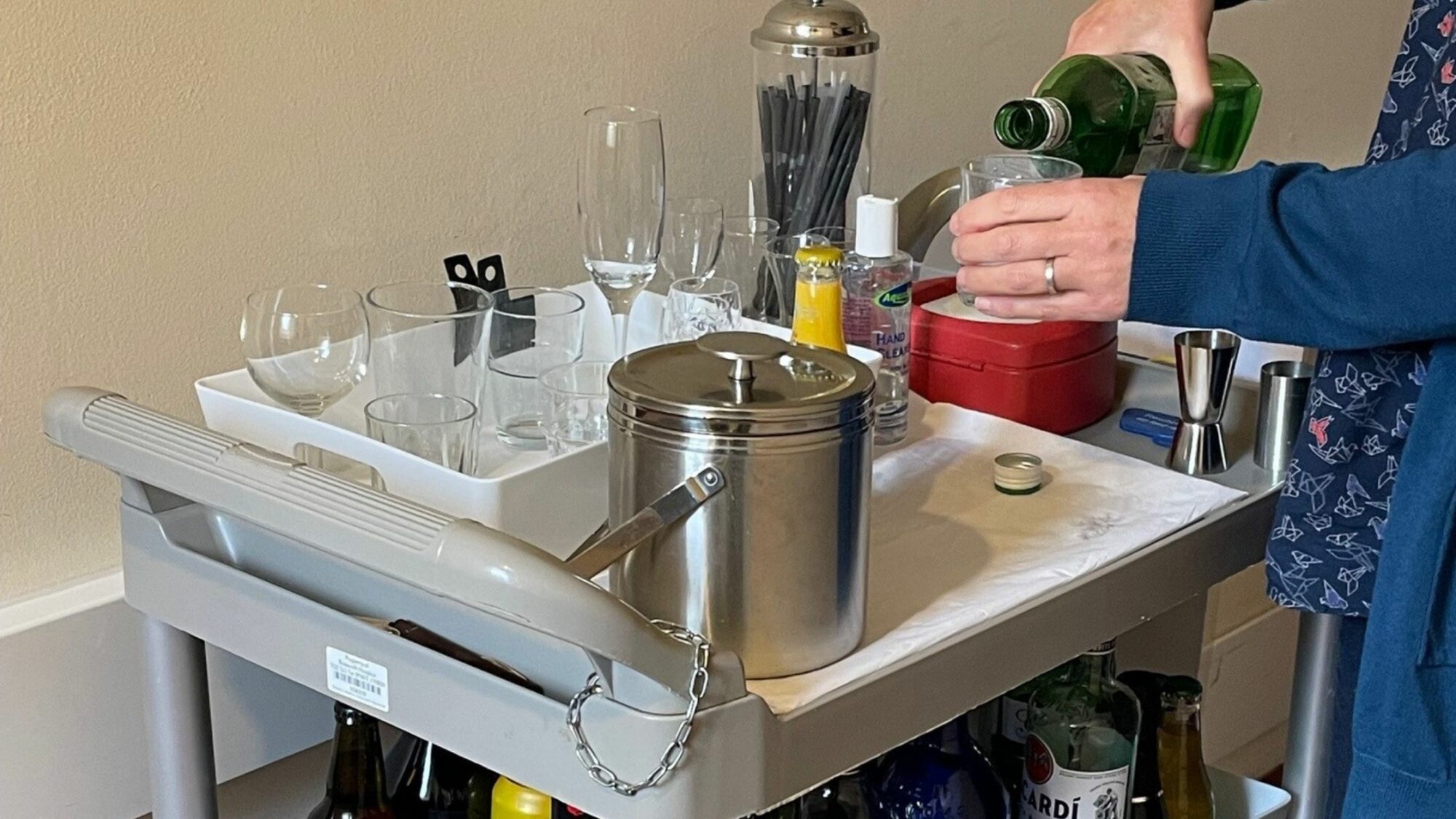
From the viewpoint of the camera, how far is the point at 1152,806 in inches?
47.9

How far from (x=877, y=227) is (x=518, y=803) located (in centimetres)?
46

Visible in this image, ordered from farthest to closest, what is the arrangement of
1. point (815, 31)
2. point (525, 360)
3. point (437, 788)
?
point (815, 31) → point (437, 788) → point (525, 360)

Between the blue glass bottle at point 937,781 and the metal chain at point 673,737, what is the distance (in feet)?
1.18

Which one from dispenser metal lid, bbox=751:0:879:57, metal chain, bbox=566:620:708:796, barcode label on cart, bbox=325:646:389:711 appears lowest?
barcode label on cart, bbox=325:646:389:711

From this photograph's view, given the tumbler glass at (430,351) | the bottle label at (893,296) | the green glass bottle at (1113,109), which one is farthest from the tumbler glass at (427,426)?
the green glass bottle at (1113,109)

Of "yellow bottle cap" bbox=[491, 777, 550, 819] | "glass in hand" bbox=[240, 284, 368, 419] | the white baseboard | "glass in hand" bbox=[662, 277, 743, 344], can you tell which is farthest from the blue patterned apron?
the white baseboard

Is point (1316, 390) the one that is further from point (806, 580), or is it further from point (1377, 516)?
point (806, 580)

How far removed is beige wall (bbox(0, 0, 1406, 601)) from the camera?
1099 mm

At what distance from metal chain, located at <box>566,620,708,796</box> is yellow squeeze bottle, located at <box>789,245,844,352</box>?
0.35m

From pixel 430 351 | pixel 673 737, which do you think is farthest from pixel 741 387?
pixel 430 351

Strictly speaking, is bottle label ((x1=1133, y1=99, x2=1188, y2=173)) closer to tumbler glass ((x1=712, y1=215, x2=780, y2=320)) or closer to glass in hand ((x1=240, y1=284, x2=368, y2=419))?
tumbler glass ((x1=712, y1=215, x2=780, y2=320))

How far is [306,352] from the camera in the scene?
3.28 feet

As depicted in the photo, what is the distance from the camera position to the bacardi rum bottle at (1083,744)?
1.07m

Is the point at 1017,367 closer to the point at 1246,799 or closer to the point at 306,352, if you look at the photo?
the point at 1246,799
